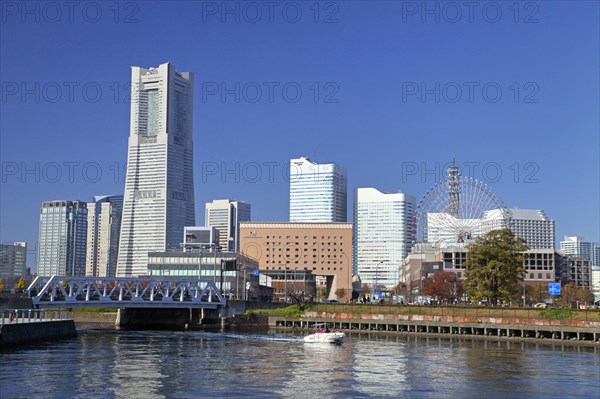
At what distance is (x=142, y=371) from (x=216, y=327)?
82951 millimetres

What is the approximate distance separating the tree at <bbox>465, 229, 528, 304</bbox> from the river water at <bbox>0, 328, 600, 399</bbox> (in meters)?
32.4

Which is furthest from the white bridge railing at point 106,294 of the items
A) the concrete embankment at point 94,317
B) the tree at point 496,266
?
the tree at point 496,266

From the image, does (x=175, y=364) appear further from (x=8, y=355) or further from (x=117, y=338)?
(x=117, y=338)

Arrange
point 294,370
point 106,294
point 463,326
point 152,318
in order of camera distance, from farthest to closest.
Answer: point 152,318 < point 106,294 < point 463,326 < point 294,370

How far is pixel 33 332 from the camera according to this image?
4218 inches

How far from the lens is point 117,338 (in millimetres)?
124688

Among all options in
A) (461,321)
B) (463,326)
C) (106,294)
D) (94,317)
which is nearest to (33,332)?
(106,294)

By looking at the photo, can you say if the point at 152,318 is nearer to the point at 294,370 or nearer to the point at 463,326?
the point at 463,326

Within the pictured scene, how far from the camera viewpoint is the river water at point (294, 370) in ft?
211

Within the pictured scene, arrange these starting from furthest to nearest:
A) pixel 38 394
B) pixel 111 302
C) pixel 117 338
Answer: pixel 111 302, pixel 117 338, pixel 38 394

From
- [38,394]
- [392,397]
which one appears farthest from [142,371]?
[392,397]

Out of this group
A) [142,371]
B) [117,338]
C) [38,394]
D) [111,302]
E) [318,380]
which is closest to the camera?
[38,394]

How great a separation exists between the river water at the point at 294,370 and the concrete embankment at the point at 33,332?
10.7 feet

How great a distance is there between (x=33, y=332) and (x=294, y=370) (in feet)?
149
